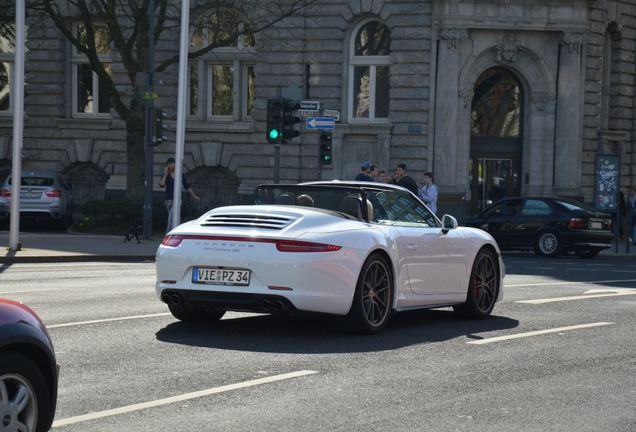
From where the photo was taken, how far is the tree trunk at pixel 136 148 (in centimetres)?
3581

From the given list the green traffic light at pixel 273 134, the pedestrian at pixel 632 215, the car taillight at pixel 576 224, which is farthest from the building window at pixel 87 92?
the car taillight at pixel 576 224

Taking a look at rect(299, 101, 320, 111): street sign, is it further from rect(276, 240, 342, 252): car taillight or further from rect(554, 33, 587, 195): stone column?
rect(276, 240, 342, 252): car taillight

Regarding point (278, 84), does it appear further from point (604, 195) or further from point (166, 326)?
point (166, 326)

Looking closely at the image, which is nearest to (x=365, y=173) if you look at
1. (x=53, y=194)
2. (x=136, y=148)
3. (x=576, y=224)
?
(x=576, y=224)

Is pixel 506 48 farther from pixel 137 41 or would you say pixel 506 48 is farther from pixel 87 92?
pixel 87 92

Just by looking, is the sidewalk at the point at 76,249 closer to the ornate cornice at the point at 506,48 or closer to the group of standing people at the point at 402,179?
the group of standing people at the point at 402,179

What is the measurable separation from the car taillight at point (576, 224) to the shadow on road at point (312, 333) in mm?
18249

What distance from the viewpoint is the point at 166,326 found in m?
11.6

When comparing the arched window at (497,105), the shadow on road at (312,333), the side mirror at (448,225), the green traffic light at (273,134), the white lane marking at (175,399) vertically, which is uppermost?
the arched window at (497,105)

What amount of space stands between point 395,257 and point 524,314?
2.71 meters

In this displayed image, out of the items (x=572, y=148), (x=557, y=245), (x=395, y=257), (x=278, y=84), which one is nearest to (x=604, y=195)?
(x=557, y=245)

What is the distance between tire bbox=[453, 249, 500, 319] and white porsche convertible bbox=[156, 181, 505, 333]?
0.64 m

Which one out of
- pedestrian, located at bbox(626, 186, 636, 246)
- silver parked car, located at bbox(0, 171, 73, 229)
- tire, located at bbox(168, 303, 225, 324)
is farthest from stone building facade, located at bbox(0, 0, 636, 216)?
tire, located at bbox(168, 303, 225, 324)

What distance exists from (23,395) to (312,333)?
19.0 feet
